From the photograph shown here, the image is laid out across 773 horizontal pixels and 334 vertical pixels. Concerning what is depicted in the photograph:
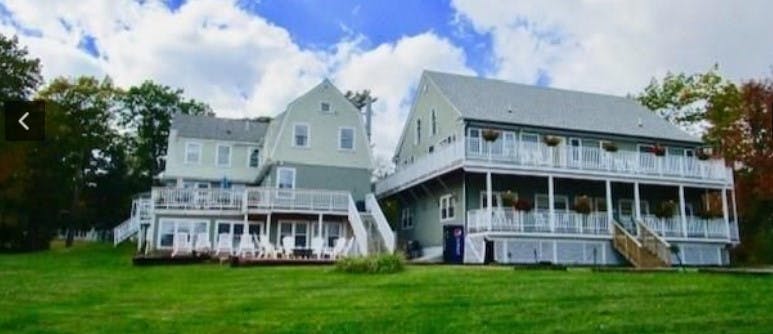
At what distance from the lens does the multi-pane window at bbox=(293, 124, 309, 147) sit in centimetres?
3106

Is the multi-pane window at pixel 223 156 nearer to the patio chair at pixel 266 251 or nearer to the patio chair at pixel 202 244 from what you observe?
the patio chair at pixel 202 244

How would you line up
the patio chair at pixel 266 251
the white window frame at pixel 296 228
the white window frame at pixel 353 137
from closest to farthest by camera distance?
the patio chair at pixel 266 251 → the white window frame at pixel 296 228 → the white window frame at pixel 353 137

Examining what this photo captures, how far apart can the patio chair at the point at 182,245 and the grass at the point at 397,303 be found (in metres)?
10.2

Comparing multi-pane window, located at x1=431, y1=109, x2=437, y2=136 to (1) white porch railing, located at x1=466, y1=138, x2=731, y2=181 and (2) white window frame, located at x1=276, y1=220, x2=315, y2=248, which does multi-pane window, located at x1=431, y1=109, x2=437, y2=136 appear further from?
(2) white window frame, located at x1=276, y1=220, x2=315, y2=248

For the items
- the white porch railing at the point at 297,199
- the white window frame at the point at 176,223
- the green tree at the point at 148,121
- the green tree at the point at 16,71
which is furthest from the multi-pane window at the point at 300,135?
the green tree at the point at 148,121

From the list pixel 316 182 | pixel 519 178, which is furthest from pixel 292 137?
pixel 519 178

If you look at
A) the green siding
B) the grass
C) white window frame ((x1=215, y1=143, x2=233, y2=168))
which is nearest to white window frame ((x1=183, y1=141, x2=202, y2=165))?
white window frame ((x1=215, y1=143, x2=233, y2=168))

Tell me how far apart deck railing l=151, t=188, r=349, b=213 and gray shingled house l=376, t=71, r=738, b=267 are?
440 centimetres

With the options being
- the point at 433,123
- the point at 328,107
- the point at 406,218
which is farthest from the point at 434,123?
the point at 406,218

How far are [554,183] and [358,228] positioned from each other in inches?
338

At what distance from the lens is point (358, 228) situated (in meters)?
26.7

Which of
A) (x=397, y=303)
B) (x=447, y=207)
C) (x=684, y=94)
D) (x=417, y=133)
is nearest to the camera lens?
(x=397, y=303)

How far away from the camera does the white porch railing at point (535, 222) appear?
79.2ft

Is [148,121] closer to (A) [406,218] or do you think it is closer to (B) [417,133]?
(B) [417,133]
